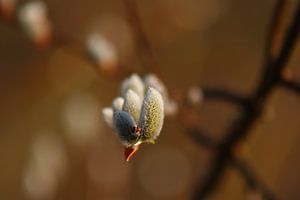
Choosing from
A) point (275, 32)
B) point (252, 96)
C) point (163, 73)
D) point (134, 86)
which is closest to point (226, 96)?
point (252, 96)

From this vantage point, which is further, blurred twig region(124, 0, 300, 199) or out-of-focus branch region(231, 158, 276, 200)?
out-of-focus branch region(231, 158, 276, 200)

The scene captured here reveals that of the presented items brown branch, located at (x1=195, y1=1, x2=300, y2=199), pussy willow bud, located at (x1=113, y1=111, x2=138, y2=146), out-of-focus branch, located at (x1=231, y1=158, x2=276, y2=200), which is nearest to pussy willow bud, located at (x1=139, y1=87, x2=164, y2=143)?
pussy willow bud, located at (x1=113, y1=111, x2=138, y2=146)

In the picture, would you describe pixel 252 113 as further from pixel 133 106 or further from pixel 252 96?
pixel 133 106

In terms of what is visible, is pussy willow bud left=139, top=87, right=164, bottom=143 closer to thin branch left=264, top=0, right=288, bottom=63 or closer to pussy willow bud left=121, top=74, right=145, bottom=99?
pussy willow bud left=121, top=74, right=145, bottom=99

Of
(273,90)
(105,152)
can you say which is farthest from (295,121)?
(273,90)

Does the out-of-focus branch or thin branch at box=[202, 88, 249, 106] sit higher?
thin branch at box=[202, 88, 249, 106]

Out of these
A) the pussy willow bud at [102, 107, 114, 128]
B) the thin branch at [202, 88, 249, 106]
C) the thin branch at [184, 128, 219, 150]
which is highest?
the pussy willow bud at [102, 107, 114, 128]

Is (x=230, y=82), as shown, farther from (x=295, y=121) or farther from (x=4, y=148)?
(x=4, y=148)
